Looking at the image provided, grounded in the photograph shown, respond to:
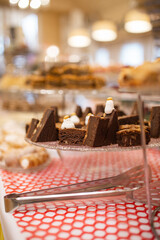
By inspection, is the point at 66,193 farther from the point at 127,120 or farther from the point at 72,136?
the point at 127,120

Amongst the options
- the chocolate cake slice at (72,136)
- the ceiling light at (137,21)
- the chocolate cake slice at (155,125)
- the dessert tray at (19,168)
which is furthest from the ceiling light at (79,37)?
the chocolate cake slice at (72,136)

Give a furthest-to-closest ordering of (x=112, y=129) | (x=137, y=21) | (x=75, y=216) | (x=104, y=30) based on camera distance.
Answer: (x=104, y=30), (x=137, y=21), (x=112, y=129), (x=75, y=216)

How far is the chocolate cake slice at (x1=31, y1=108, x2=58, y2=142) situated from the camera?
1.13 metres

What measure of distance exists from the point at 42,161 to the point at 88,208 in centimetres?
58

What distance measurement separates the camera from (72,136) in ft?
3.58

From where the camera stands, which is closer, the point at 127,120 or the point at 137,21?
the point at 127,120

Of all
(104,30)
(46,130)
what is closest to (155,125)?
(46,130)

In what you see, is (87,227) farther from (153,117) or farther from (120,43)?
(120,43)

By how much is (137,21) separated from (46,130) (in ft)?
7.38

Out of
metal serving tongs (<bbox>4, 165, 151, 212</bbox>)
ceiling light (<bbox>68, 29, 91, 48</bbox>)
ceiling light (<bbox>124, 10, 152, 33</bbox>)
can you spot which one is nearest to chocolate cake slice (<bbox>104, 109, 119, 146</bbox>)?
metal serving tongs (<bbox>4, 165, 151, 212</bbox>)

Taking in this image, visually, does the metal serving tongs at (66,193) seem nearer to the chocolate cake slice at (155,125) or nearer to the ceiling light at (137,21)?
the chocolate cake slice at (155,125)

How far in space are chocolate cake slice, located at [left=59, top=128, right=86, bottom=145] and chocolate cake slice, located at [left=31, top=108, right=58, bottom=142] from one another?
7cm

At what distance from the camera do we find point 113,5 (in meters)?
8.05

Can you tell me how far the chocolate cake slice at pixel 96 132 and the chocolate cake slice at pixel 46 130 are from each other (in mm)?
176
